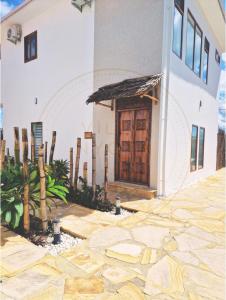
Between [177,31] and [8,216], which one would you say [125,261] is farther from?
[177,31]

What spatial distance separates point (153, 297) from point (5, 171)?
289 cm

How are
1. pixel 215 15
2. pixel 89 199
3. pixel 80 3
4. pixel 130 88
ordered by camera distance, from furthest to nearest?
pixel 215 15
pixel 80 3
pixel 130 88
pixel 89 199

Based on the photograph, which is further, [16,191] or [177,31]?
[177,31]

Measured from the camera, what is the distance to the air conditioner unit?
29.6 feet

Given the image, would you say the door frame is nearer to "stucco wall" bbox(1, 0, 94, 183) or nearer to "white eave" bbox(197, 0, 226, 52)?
"stucco wall" bbox(1, 0, 94, 183)

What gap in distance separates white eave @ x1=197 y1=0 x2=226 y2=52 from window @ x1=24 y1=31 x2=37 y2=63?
6.38 meters

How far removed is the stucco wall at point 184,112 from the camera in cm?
577

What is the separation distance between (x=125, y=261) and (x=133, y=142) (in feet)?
12.7

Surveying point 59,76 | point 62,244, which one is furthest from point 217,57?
point 62,244

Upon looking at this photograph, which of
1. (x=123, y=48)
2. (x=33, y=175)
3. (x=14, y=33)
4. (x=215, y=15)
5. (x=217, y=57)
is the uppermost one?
(x=215, y=15)

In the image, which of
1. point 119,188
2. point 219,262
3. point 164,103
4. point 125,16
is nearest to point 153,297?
point 219,262

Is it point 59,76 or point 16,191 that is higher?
point 59,76

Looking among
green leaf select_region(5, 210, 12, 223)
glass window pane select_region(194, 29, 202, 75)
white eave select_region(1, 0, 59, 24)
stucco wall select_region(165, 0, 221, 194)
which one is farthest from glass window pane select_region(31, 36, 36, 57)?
green leaf select_region(5, 210, 12, 223)

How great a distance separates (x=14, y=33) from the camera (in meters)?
9.03
